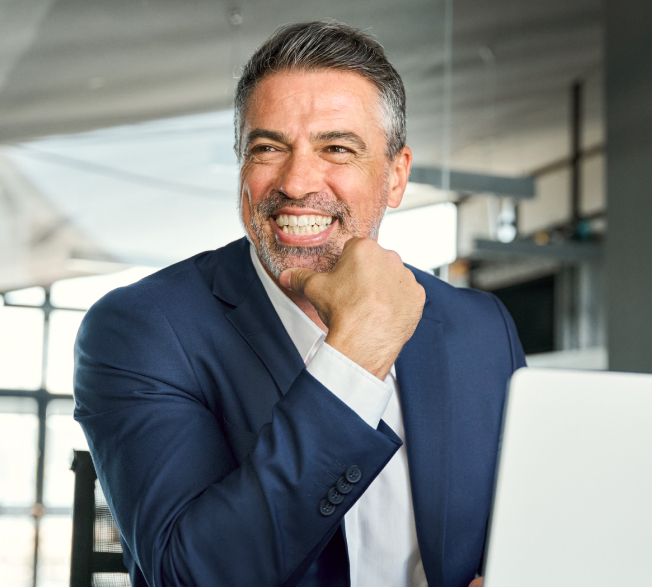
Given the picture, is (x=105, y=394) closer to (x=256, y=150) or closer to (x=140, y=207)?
(x=256, y=150)

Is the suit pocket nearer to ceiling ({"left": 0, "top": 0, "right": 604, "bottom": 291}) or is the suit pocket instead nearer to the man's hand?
the man's hand

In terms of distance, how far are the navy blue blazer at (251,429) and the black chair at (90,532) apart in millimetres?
104

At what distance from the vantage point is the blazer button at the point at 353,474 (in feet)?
2.70

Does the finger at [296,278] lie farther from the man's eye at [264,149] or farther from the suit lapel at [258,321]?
the man's eye at [264,149]

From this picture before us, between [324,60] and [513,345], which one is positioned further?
[513,345]

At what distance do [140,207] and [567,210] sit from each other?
23.3 ft

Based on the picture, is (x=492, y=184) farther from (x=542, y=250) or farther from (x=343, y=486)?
(x=343, y=486)

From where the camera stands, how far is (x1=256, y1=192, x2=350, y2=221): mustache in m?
1.21

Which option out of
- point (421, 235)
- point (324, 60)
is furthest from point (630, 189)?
point (324, 60)

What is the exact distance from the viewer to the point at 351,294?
930mm

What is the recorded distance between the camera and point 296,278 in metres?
1.06

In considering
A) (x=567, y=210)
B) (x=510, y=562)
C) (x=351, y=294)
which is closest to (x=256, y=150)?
(x=351, y=294)

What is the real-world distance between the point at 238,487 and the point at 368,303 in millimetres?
277

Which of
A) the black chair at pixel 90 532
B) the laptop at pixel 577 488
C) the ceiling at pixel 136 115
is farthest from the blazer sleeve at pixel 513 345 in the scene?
the ceiling at pixel 136 115
